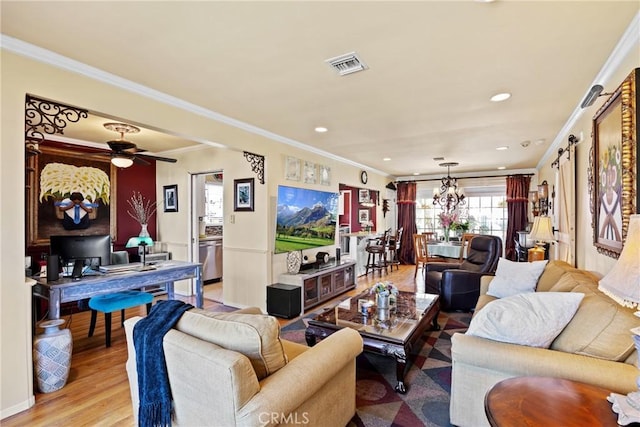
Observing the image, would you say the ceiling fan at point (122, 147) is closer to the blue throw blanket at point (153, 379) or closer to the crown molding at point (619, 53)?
the blue throw blanket at point (153, 379)

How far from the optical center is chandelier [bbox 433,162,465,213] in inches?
282

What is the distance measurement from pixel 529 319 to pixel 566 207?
8.54ft

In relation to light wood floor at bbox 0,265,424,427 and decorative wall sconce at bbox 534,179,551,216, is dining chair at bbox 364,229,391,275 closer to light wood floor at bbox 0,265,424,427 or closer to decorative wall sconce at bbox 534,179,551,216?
decorative wall sconce at bbox 534,179,551,216

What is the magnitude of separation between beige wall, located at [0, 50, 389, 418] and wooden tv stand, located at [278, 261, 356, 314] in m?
0.34

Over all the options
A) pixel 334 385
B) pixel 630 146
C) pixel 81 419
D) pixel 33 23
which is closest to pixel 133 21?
pixel 33 23

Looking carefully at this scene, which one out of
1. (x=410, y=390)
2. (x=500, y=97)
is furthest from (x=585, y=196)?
(x=410, y=390)

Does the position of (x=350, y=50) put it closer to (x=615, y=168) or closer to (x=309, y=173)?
(x=615, y=168)

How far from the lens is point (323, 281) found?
481cm

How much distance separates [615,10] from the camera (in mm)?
1684

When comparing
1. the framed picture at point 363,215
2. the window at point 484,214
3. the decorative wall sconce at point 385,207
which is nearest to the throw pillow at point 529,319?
the framed picture at point 363,215

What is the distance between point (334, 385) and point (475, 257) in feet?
12.7

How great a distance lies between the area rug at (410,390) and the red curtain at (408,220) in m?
5.37

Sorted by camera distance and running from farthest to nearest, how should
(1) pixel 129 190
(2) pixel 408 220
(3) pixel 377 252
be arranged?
(2) pixel 408 220 < (3) pixel 377 252 < (1) pixel 129 190

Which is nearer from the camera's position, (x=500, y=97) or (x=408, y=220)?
(x=500, y=97)
